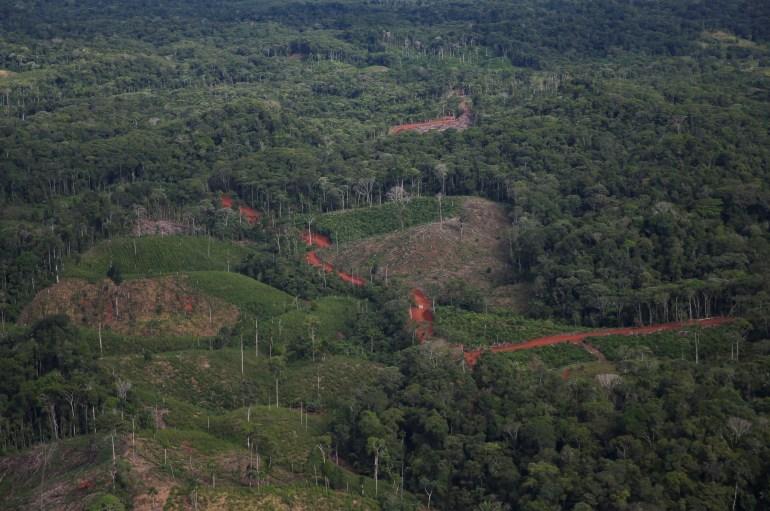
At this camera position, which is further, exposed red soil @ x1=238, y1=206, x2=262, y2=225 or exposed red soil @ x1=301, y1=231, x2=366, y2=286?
exposed red soil @ x1=238, y1=206, x2=262, y2=225

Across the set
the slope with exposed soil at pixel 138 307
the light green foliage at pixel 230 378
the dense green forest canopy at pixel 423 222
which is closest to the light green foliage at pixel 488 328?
the dense green forest canopy at pixel 423 222

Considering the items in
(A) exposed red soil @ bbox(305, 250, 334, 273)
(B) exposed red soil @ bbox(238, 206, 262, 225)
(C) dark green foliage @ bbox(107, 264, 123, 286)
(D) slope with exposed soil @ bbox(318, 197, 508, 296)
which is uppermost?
(C) dark green foliage @ bbox(107, 264, 123, 286)

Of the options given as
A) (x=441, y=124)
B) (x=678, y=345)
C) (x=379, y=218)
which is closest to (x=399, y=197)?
(x=379, y=218)

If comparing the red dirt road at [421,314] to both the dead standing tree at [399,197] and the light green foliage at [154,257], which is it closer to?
the light green foliage at [154,257]

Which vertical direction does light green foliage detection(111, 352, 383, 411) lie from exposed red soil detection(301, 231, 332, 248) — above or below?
above

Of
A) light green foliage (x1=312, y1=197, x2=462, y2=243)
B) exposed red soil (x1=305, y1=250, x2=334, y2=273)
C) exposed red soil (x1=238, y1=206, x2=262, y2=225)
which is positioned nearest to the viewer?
exposed red soil (x1=305, y1=250, x2=334, y2=273)

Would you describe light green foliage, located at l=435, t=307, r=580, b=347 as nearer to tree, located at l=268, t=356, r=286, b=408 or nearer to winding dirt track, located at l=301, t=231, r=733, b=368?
winding dirt track, located at l=301, t=231, r=733, b=368

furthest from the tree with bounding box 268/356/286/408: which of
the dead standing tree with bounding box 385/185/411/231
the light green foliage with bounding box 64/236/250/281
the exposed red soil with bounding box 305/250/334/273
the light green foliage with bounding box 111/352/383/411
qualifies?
the dead standing tree with bounding box 385/185/411/231

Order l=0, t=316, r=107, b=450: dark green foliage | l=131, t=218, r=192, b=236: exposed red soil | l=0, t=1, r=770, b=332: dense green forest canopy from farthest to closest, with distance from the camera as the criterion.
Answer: l=131, t=218, r=192, b=236: exposed red soil, l=0, t=1, r=770, b=332: dense green forest canopy, l=0, t=316, r=107, b=450: dark green foliage
